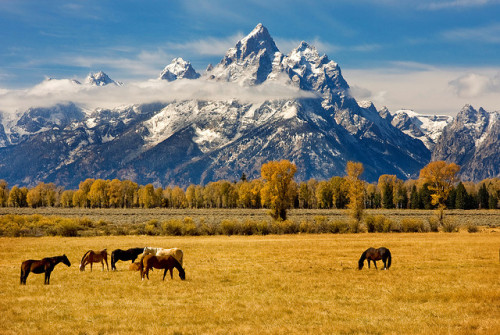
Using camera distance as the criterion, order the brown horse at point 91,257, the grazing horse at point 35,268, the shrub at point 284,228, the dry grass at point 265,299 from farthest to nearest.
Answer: the shrub at point 284,228, the brown horse at point 91,257, the grazing horse at point 35,268, the dry grass at point 265,299

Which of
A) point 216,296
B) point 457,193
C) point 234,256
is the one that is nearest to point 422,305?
point 216,296

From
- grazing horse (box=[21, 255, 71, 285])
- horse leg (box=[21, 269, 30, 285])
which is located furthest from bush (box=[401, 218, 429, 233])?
horse leg (box=[21, 269, 30, 285])

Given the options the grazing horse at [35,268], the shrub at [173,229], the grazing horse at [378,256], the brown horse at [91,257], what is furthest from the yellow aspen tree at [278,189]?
the grazing horse at [35,268]

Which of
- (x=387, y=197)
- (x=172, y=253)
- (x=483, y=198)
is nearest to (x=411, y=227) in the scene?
(x=172, y=253)

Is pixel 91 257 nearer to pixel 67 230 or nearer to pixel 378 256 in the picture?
pixel 378 256

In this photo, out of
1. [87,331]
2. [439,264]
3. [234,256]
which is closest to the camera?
[87,331]

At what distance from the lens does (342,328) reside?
15641 mm

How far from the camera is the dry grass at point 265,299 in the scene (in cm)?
1611

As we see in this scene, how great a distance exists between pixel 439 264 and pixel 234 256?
53.2 feet

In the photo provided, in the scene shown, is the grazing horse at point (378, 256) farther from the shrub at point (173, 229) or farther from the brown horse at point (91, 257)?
the shrub at point (173, 229)

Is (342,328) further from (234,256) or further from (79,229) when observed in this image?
(79,229)

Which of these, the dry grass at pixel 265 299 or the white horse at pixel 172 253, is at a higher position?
the white horse at pixel 172 253

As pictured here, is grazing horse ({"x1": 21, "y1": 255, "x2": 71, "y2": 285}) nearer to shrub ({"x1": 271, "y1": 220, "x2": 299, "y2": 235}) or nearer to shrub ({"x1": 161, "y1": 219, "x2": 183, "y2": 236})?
shrub ({"x1": 161, "y1": 219, "x2": 183, "y2": 236})

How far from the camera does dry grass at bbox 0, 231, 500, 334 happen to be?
16.1m
